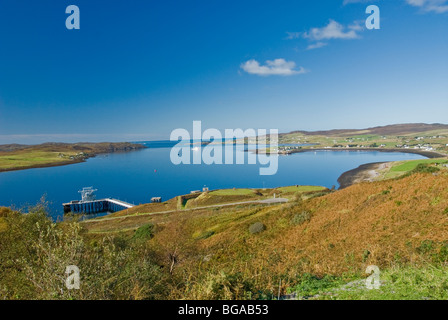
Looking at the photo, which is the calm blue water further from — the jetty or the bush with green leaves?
the bush with green leaves

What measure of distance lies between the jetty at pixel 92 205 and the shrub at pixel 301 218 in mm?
77492

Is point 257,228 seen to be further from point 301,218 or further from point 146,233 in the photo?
point 146,233

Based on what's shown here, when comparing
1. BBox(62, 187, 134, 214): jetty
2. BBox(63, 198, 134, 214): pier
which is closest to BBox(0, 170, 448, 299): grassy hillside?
BBox(63, 198, 134, 214): pier

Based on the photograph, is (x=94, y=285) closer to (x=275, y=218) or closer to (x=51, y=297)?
(x=51, y=297)

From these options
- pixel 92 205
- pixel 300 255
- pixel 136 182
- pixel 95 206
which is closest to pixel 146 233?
pixel 300 255

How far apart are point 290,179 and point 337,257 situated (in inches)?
4814

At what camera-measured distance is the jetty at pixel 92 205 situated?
91562mm

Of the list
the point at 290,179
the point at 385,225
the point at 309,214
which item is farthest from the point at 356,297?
the point at 290,179

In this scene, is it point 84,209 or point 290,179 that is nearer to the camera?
point 84,209

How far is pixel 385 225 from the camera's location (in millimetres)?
16219

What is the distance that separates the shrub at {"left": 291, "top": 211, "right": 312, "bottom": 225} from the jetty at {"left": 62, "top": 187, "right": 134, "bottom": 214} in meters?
77.5

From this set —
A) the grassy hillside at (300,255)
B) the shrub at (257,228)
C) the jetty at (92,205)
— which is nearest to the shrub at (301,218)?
the grassy hillside at (300,255)

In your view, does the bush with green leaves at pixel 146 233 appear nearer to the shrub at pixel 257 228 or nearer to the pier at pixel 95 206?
the shrub at pixel 257 228

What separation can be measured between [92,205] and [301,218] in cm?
9782
